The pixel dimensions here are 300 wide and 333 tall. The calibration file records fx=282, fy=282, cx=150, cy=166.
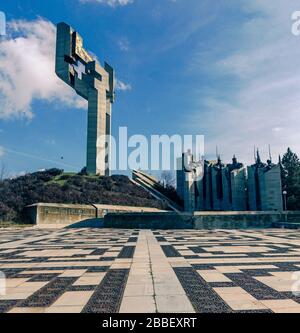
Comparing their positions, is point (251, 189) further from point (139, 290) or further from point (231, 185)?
point (139, 290)

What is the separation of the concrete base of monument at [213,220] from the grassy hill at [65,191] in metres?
14.2

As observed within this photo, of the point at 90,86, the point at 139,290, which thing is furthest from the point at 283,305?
the point at 90,86

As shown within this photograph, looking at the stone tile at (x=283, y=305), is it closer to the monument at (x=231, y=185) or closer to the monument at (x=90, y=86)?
the monument at (x=231, y=185)

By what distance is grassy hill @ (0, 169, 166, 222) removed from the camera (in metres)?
32.3

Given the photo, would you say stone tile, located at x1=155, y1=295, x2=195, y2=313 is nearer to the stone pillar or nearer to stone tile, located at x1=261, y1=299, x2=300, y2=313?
stone tile, located at x1=261, y1=299, x2=300, y2=313

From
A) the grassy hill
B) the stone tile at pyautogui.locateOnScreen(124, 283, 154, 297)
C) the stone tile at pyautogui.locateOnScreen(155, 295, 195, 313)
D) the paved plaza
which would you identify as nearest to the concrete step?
the paved plaza

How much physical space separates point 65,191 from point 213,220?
22.9m

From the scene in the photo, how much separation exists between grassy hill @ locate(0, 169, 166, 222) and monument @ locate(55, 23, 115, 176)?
12.8ft

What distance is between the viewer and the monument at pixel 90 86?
157ft

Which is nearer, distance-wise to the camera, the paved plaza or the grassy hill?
the paved plaza

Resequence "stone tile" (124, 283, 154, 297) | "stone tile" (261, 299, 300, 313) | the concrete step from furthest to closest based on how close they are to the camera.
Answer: the concrete step
"stone tile" (124, 283, 154, 297)
"stone tile" (261, 299, 300, 313)

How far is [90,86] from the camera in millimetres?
51750

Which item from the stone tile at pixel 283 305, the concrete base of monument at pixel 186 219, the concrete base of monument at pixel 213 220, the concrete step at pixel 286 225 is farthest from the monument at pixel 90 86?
the stone tile at pixel 283 305
